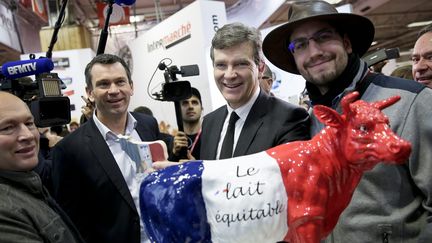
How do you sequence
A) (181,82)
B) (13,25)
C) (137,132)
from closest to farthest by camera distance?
(181,82)
(137,132)
(13,25)

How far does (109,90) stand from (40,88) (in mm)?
420

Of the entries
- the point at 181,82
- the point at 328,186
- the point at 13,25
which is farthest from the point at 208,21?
the point at 13,25

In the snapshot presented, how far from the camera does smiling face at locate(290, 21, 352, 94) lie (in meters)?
1.33

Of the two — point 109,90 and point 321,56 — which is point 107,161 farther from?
point 321,56

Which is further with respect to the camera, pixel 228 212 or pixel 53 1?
pixel 53 1

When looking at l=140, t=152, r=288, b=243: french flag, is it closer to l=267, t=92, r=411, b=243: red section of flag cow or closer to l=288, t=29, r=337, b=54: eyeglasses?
l=267, t=92, r=411, b=243: red section of flag cow

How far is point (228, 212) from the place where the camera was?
104cm

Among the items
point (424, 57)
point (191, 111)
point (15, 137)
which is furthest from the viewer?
point (191, 111)

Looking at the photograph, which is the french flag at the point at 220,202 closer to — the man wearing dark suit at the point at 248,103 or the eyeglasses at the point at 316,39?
the man wearing dark suit at the point at 248,103

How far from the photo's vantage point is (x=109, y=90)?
1894 millimetres

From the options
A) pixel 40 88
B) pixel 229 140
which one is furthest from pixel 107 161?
pixel 229 140

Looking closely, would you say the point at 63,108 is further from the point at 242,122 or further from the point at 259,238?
the point at 259,238

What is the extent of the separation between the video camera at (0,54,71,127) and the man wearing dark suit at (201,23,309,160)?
59 centimetres

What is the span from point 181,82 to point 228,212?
634mm
